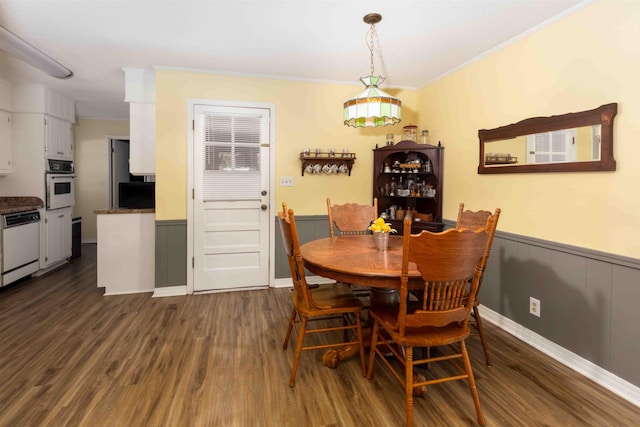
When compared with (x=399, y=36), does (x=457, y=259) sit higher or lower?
lower

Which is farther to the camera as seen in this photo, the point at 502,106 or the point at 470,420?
the point at 502,106

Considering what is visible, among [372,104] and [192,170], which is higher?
[372,104]

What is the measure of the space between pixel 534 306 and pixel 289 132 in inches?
112

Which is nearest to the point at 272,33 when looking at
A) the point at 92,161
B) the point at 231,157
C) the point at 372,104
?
the point at 372,104

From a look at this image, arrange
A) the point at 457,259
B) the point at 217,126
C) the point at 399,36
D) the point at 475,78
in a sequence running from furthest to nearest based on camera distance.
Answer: the point at 217,126
the point at 475,78
the point at 399,36
the point at 457,259

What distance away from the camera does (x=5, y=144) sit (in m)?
4.17

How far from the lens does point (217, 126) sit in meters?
3.70

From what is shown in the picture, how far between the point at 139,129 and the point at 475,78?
3.47 meters

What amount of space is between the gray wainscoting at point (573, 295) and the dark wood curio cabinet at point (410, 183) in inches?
36.3

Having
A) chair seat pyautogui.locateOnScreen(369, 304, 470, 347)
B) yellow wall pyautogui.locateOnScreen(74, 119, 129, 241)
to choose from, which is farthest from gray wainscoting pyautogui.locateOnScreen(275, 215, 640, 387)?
yellow wall pyautogui.locateOnScreen(74, 119, 129, 241)

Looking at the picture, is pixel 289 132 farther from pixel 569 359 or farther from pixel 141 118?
pixel 569 359

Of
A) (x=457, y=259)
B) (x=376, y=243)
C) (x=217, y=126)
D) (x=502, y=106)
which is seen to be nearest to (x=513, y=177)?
(x=502, y=106)

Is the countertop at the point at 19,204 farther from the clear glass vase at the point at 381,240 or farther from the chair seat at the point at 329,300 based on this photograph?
the clear glass vase at the point at 381,240

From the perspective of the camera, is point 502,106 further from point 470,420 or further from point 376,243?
point 470,420
